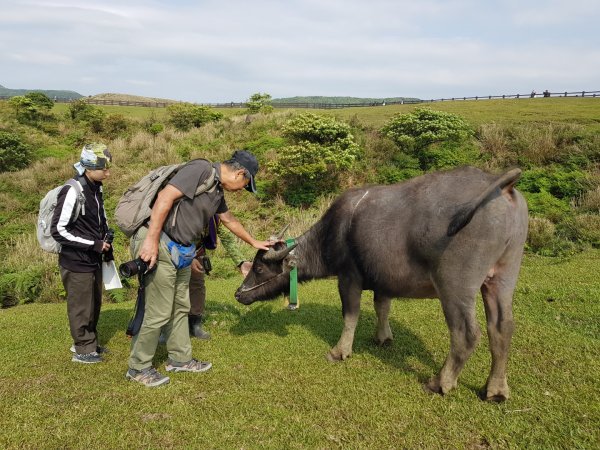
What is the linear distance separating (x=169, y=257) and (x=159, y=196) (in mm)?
693

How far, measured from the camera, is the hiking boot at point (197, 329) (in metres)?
6.34

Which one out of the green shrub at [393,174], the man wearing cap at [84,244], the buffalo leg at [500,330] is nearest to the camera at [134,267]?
the man wearing cap at [84,244]

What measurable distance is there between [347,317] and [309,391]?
1.21 meters

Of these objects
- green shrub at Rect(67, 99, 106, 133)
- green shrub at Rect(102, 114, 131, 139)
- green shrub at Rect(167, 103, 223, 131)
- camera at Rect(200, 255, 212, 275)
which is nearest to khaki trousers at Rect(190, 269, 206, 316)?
camera at Rect(200, 255, 212, 275)

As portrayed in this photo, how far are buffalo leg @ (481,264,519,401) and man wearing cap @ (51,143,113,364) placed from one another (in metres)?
4.58

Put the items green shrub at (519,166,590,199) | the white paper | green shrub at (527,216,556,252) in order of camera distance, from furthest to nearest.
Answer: green shrub at (519,166,590,199) < green shrub at (527,216,556,252) < the white paper

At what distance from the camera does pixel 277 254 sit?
573 cm

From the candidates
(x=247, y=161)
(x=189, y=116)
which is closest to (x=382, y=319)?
(x=247, y=161)

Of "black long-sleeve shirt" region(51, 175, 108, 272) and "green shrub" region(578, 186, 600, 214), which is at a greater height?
"black long-sleeve shirt" region(51, 175, 108, 272)

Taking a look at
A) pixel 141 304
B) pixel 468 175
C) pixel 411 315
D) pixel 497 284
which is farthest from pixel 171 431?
pixel 411 315

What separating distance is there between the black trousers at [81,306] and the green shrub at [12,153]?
20.5 metres

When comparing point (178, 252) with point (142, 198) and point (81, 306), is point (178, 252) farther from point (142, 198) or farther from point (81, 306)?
point (81, 306)

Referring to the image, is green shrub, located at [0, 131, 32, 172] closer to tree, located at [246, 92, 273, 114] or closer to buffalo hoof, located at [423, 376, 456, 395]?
tree, located at [246, 92, 273, 114]

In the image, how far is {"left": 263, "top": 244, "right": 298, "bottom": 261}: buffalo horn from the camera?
5.70 m
